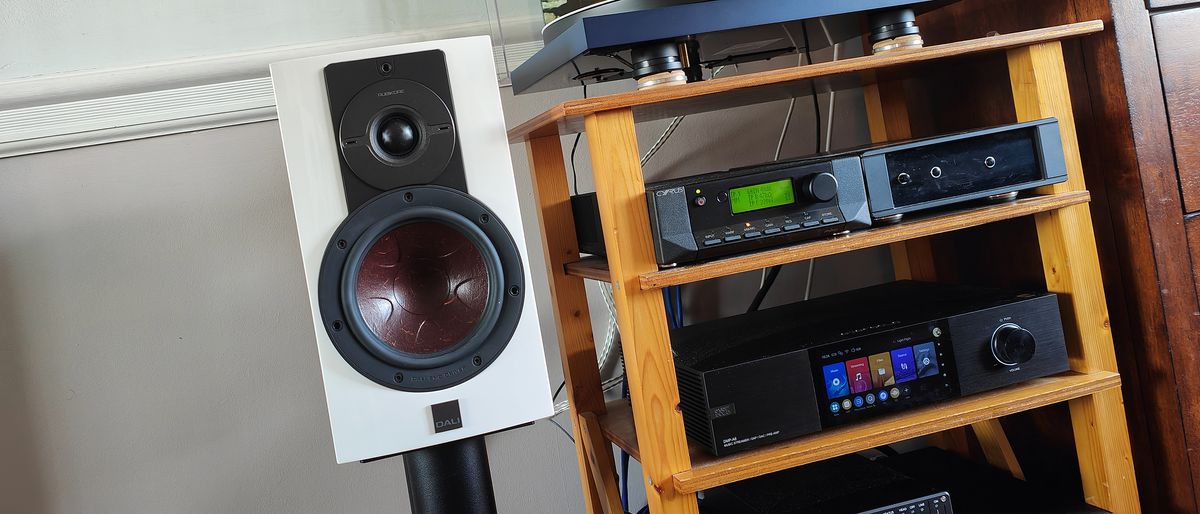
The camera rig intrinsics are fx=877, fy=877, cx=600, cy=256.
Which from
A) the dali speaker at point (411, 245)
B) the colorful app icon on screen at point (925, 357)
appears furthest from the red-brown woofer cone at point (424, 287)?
the colorful app icon on screen at point (925, 357)

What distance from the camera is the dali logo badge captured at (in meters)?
0.86

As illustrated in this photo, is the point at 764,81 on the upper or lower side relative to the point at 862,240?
upper

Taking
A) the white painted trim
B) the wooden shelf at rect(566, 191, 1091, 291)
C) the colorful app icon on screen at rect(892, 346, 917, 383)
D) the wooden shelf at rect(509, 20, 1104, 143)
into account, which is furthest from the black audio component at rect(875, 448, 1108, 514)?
the white painted trim

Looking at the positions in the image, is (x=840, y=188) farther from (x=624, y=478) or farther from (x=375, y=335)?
(x=624, y=478)

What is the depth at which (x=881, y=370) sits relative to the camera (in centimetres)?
90

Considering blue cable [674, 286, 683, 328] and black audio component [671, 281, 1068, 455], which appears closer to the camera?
black audio component [671, 281, 1068, 455]

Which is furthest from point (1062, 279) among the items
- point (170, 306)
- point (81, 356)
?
point (81, 356)

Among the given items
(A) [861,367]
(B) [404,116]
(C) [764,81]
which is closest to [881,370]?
(A) [861,367]

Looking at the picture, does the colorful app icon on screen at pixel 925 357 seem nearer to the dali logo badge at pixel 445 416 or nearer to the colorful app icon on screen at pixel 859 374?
the colorful app icon on screen at pixel 859 374

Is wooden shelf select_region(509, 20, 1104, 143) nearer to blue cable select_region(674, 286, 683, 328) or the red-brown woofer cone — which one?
the red-brown woofer cone

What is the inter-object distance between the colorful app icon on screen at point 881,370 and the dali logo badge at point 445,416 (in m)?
0.42

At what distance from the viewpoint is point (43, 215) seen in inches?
46.2

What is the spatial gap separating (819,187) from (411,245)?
0.41 metres

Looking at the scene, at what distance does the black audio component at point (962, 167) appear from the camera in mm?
877
